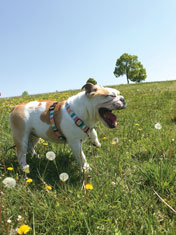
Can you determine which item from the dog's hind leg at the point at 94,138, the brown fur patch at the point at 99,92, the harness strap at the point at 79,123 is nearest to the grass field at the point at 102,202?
the dog's hind leg at the point at 94,138

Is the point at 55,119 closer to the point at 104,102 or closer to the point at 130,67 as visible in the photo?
the point at 104,102

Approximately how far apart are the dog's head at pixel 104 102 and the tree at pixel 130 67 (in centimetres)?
5578

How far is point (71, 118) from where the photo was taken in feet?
8.41

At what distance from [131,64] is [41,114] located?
57.9 metres

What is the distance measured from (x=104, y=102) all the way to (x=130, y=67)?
190 ft

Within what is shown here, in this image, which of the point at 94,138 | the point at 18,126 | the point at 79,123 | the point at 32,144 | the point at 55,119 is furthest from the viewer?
the point at 32,144

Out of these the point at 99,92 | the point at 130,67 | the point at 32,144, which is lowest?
the point at 32,144

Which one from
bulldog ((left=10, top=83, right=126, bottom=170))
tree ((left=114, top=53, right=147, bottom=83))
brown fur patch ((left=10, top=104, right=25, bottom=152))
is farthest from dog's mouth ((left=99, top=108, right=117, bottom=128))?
tree ((left=114, top=53, right=147, bottom=83))

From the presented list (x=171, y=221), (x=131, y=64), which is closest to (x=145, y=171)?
(x=171, y=221)

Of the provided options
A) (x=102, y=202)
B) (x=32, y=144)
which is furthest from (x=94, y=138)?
(x=102, y=202)

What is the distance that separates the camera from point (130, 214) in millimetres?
1582

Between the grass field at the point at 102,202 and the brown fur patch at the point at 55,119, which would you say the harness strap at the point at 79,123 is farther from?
the grass field at the point at 102,202

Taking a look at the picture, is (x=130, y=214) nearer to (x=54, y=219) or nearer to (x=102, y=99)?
(x=54, y=219)

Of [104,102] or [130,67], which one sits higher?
[130,67]
